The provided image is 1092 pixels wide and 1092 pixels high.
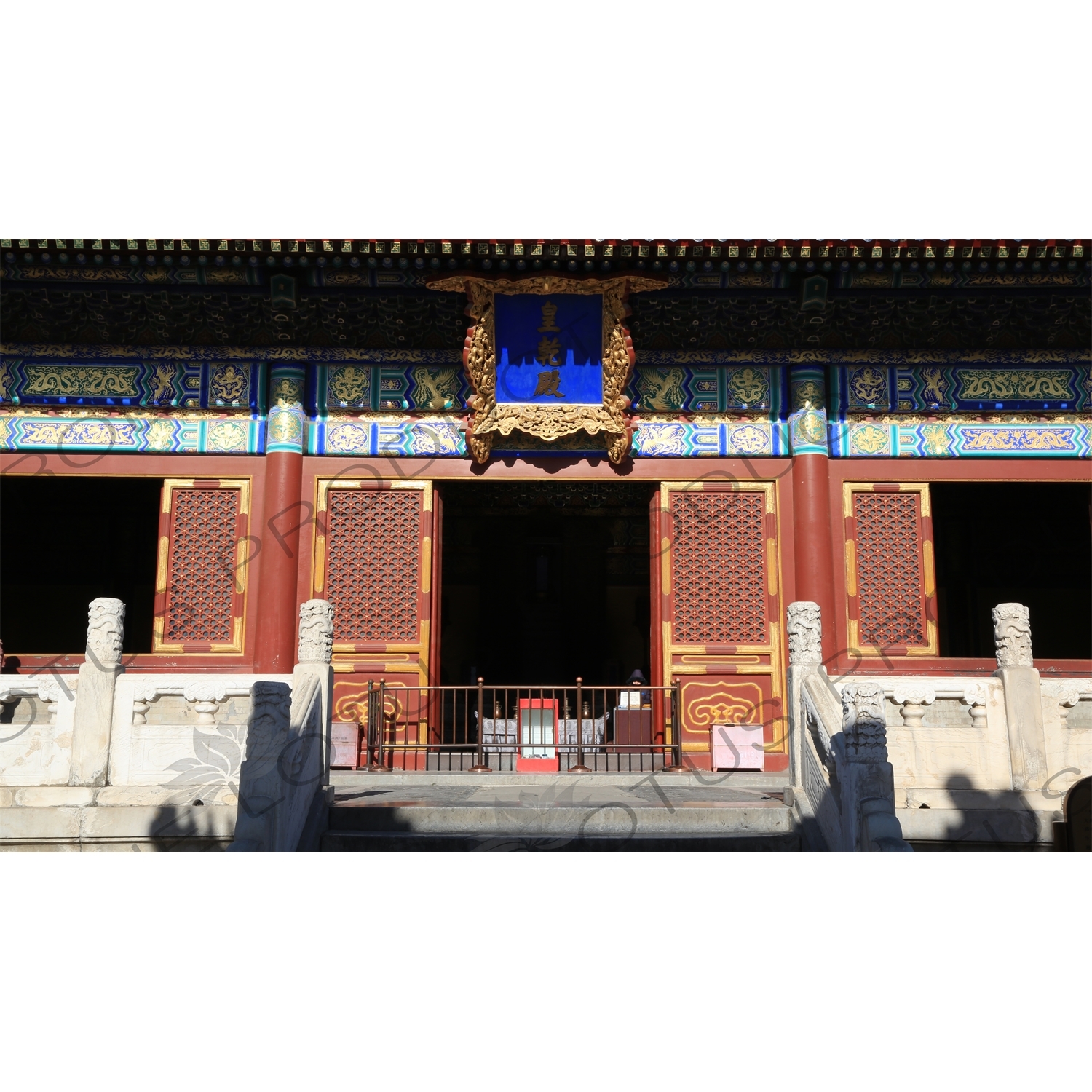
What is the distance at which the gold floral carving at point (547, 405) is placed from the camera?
1091 cm

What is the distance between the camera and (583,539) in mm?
17453

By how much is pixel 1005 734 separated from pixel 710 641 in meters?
3.62

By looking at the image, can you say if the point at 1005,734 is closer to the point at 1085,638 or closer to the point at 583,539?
the point at 1085,638

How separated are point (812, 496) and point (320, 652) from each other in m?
5.58

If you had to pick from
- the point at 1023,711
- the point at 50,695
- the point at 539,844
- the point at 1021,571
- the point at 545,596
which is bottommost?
the point at 539,844

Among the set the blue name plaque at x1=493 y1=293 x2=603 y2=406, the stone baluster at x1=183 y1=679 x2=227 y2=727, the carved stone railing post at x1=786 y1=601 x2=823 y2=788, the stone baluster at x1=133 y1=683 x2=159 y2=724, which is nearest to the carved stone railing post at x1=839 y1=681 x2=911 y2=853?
the carved stone railing post at x1=786 y1=601 x2=823 y2=788

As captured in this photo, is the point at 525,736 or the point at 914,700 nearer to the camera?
the point at 914,700

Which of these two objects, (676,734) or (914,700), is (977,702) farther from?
(676,734)

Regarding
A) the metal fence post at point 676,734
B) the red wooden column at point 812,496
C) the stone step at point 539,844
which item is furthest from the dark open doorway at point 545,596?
the stone step at point 539,844

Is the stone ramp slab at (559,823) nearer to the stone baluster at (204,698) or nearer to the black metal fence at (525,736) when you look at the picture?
the stone baluster at (204,698)

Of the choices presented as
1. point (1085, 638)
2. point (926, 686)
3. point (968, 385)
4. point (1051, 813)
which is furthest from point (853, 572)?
point (1085, 638)

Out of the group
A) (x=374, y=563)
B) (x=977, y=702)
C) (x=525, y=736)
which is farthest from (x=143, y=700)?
(x=977, y=702)

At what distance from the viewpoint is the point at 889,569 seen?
11.2 m

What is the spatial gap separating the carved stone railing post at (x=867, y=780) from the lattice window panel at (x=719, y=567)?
4490 mm
